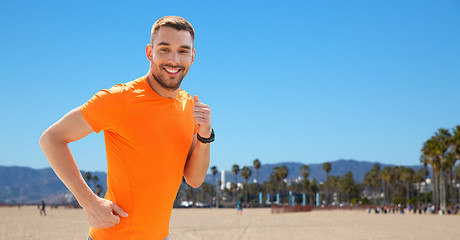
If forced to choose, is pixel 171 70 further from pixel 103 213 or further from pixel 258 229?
pixel 258 229

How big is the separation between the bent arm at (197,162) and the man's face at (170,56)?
1.16 ft

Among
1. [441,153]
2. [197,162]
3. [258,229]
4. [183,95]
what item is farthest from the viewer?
[441,153]

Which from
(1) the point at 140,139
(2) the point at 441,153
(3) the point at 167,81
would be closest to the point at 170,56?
(3) the point at 167,81

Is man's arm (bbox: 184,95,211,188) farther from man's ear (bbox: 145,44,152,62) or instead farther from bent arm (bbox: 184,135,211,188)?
man's ear (bbox: 145,44,152,62)

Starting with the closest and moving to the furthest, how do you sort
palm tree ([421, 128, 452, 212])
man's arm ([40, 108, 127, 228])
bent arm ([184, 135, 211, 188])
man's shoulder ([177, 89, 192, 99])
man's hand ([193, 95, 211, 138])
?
man's arm ([40, 108, 127, 228]) → man's hand ([193, 95, 211, 138]) → bent arm ([184, 135, 211, 188]) → man's shoulder ([177, 89, 192, 99]) → palm tree ([421, 128, 452, 212])

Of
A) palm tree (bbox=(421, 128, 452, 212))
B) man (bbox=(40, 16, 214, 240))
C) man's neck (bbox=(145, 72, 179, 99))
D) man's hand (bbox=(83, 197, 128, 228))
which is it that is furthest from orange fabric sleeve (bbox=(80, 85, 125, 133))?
palm tree (bbox=(421, 128, 452, 212))

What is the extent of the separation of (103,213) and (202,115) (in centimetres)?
68

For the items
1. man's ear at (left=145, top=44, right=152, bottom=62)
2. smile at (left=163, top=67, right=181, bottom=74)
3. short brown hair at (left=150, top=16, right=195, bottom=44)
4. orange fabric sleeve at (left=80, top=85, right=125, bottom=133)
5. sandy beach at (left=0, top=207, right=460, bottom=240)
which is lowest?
sandy beach at (left=0, top=207, right=460, bottom=240)

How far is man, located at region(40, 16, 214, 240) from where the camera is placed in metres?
2.26

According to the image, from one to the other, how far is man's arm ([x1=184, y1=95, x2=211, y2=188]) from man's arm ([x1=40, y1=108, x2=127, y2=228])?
20.2 inches

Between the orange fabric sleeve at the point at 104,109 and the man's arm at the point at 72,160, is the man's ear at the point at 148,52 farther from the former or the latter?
the man's arm at the point at 72,160

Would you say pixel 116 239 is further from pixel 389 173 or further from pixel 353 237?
pixel 389 173

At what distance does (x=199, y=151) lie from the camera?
8.43 ft

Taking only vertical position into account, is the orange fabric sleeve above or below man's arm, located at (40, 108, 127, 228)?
above
